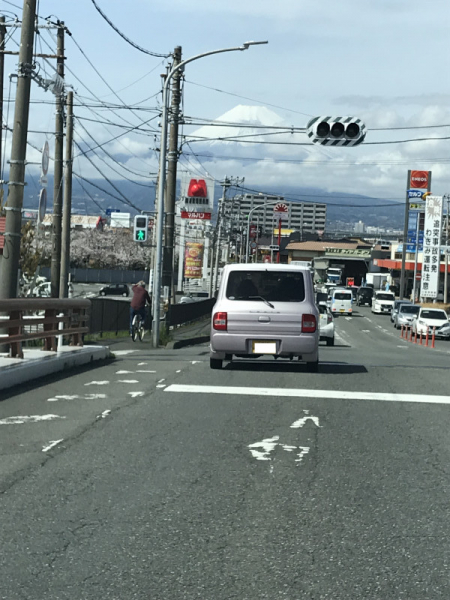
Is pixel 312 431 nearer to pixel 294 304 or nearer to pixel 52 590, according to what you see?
pixel 52 590

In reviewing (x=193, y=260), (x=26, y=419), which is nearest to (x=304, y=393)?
(x=26, y=419)

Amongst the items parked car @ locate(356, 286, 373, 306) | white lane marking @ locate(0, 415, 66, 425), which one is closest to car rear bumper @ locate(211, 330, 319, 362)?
white lane marking @ locate(0, 415, 66, 425)

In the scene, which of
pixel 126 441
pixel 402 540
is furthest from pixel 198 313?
pixel 402 540

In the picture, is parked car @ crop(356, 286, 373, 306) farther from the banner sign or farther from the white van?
the white van

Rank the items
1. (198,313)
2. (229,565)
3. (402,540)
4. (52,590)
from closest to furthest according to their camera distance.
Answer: (52,590)
(229,565)
(402,540)
(198,313)

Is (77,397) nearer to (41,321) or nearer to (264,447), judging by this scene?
(41,321)

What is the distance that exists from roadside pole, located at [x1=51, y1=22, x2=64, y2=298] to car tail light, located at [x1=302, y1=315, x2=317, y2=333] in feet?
59.0

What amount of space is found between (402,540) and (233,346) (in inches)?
376

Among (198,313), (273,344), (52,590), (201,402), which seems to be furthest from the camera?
(198,313)

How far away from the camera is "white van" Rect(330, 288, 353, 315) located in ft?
234

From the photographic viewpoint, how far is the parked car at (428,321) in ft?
152

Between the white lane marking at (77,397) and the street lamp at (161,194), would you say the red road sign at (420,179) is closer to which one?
the street lamp at (161,194)

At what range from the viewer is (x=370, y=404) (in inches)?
447

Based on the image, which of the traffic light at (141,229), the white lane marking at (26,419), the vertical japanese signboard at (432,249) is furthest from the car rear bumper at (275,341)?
the vertical japanese signboard at (432,249)
